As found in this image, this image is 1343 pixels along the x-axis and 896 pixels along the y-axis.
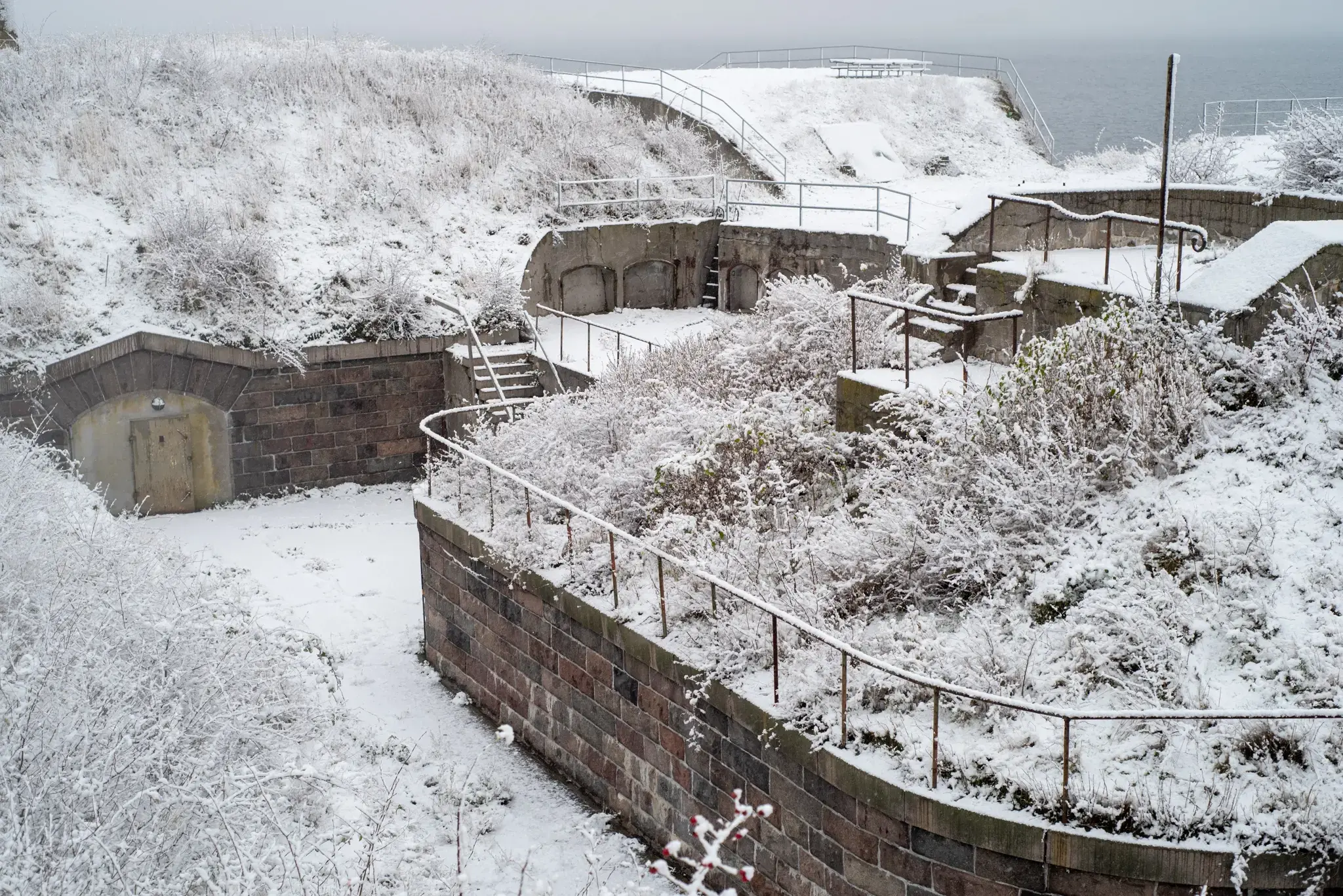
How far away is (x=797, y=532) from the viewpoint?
9.27 m

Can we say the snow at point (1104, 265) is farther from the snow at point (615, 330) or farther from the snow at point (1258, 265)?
the snow at point (615, 330)

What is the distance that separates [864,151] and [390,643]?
68.9 ft

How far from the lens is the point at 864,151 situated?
30.5m

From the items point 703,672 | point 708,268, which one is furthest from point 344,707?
point 708,268

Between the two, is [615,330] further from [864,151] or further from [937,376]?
[864,151]

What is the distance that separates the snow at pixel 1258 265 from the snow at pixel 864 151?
2033 cm

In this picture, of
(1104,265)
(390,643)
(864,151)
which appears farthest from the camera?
(864,151)

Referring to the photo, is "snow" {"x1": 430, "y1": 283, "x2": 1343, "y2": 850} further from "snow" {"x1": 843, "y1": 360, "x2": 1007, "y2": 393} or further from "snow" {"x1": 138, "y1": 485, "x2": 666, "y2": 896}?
"snow" {"x1": 138, "y1": 485, "x2": 666, "y2": 896}

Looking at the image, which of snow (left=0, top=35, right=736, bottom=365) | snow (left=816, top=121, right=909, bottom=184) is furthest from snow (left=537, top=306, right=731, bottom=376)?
snow (left=816, top=121, right=909, bottom=184)

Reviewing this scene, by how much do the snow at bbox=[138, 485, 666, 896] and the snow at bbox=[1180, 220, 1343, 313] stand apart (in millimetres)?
5547

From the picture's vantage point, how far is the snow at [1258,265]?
873cm

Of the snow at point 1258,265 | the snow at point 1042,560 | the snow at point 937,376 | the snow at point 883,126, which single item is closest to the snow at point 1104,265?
the snow at point 1258,265

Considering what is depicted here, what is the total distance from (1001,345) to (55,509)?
8826mm

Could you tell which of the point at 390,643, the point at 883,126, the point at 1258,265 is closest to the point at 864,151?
the point at 883,126
